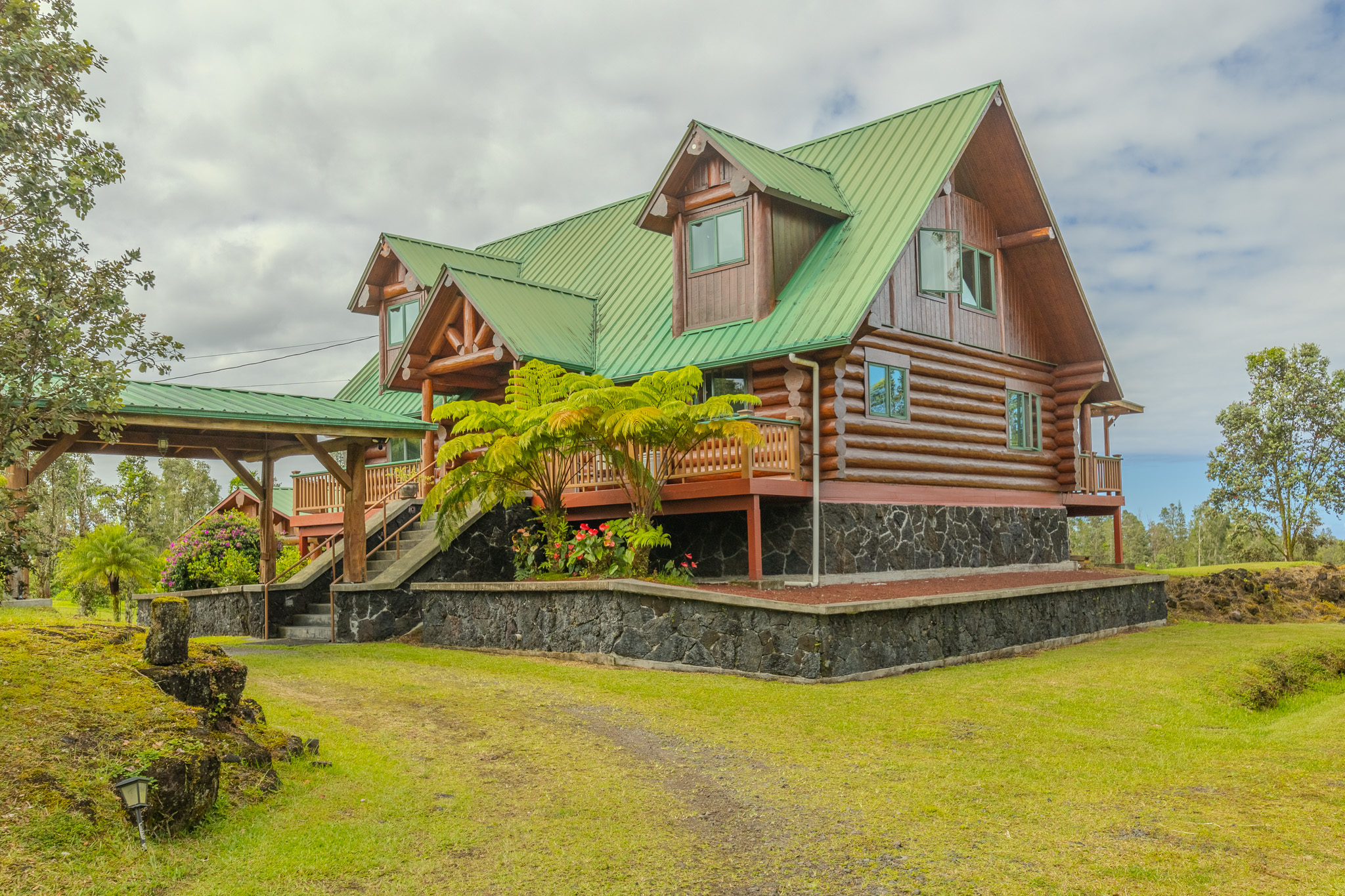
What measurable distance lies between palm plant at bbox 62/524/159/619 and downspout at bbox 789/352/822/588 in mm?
16352

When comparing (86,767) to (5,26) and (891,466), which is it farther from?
(891,466)

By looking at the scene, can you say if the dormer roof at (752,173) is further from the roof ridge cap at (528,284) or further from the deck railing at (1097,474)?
the deck railing at (1097,474)

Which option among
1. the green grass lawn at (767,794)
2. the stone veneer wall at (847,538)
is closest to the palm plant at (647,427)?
the stone veneer wall at (847,538)

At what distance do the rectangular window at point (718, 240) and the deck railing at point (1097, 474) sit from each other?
10837mm

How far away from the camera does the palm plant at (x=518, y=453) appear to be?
57.4 feet

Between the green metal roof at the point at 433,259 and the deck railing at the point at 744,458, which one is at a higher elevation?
the green metal roof at the point at 433,259

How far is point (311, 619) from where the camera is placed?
2033 cm

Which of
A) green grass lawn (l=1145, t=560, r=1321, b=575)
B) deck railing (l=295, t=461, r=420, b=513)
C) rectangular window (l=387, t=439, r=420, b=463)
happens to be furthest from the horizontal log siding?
rectangular window (l=387, t=439, r=420, b=463)

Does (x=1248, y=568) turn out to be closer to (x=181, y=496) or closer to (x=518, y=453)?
(x=518, y=453)

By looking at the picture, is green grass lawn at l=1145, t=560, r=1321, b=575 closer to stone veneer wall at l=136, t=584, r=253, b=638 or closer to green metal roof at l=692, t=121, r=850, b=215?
green metal roof at l=692, t=121, r=850, b=215

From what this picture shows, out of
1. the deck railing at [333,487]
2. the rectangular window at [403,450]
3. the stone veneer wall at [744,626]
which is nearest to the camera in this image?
the stone veneer wall at [744,626]

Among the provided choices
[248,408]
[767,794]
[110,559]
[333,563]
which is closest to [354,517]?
[333,563]

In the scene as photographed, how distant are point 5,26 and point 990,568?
781 inches

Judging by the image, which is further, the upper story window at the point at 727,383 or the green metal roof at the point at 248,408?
the upper story window at the point at 727,383
